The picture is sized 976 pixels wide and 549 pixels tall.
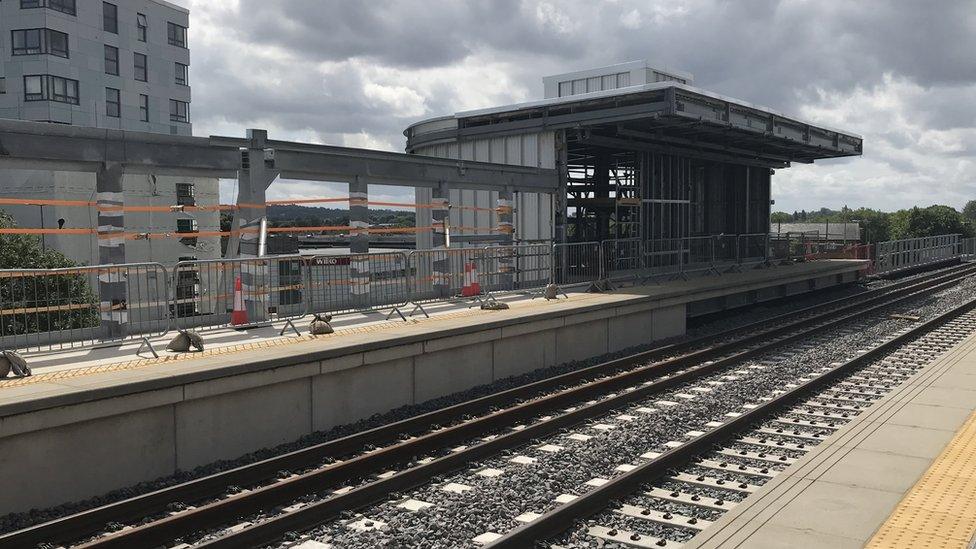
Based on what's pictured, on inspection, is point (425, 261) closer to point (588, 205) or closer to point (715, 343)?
point (715, 343)

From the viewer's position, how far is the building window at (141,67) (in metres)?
51.2

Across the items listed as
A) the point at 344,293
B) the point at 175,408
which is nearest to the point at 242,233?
the point at 344,293

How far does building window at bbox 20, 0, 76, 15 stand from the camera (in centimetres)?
4397

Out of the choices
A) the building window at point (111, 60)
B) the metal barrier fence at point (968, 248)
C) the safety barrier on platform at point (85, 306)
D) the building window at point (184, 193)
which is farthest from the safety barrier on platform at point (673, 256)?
the building window at point (111, 60)

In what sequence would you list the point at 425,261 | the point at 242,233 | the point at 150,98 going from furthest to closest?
the point at 150,98, the point at 425,261, the point at 242,233

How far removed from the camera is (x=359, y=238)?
1503cm

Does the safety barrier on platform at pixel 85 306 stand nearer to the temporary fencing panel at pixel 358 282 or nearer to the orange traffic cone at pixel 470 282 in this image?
the temporary fencing panel at pixel 358 282

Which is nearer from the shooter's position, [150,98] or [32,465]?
[32,465]

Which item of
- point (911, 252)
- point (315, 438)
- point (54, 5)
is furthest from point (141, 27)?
point (315, 438)

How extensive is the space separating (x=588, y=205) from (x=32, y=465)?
66.6ft

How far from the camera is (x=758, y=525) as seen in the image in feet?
19.1

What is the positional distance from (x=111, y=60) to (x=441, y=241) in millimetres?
41435

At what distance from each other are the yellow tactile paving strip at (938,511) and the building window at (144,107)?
53510 mm

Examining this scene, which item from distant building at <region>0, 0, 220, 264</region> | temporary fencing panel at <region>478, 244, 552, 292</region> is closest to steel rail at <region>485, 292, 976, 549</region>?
temporary fencing panel at <region>478, 244, 552, 292</region>
